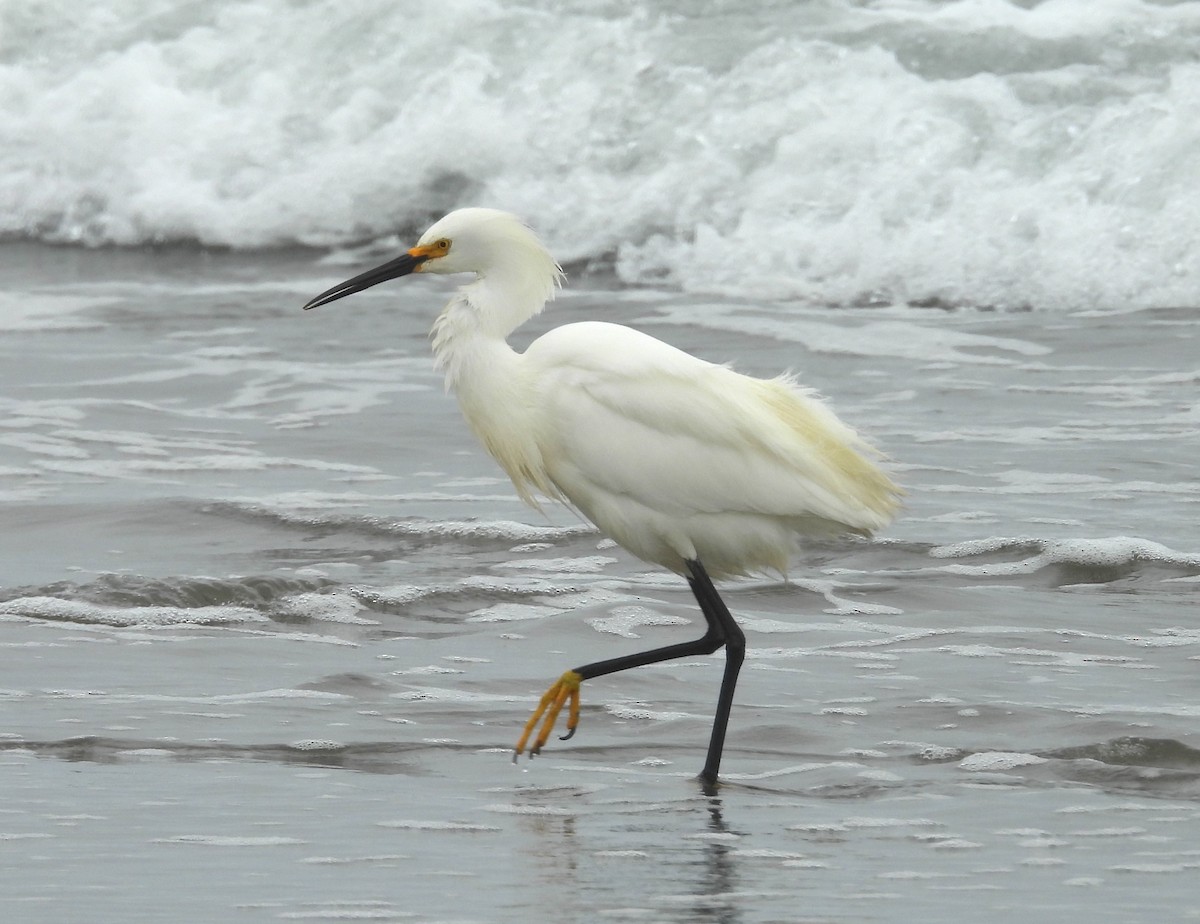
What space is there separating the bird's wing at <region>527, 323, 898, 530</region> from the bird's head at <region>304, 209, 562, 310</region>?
0.29 metres

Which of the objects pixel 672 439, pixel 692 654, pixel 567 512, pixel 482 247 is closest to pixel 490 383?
pixel 482 247

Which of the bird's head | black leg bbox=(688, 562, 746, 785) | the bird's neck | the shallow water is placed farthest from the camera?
the bird's head

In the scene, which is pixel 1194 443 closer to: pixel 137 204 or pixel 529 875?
pixel 529 875

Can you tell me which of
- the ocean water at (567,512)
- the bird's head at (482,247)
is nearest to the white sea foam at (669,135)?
the ocean water at (567,512)

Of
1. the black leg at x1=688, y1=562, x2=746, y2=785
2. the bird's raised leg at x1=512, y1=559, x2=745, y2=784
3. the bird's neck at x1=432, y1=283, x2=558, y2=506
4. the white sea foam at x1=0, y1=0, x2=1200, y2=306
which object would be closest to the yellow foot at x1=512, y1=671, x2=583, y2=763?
the bird's raised leg at x1=512, y1=559, x2=745, y2=784

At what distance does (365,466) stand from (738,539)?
3197 millimetres

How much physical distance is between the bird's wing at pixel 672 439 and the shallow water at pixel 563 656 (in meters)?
0.54

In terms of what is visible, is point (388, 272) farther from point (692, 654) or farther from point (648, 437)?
point (692, 654)

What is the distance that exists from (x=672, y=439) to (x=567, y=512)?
8.43ft

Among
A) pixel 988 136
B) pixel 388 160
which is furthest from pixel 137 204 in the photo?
pixel 988 136

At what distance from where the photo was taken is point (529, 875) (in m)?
3.92

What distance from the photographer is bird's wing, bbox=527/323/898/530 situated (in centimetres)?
537

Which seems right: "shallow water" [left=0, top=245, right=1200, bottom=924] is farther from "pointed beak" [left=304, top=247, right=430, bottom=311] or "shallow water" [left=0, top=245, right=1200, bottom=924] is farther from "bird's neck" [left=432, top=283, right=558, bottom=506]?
"pointed beak" [left=304, top=247, right=430, bottom=311]

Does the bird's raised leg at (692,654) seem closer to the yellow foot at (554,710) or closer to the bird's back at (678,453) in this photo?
the yellow foot at (554,710)
